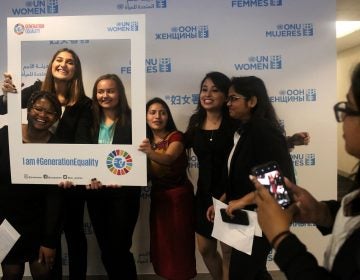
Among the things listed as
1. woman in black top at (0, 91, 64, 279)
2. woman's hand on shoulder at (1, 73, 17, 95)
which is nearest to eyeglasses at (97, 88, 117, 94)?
woman in black top at (0, 91, 64, 279)

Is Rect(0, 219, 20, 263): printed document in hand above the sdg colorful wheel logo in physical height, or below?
below

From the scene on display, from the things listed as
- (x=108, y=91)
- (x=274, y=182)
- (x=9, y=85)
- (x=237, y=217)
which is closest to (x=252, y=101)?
(x=237, y=217)

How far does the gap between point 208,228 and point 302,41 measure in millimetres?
1635

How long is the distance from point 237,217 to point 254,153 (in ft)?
1.19

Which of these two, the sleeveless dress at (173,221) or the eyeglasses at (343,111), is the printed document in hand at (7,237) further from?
the eyeglasses at (343,111)

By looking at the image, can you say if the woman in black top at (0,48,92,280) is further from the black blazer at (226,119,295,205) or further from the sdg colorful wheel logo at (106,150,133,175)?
the black blazer at (226,119,295,205)

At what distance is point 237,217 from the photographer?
1889 mm

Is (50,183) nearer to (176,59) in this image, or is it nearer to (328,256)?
(176,59)

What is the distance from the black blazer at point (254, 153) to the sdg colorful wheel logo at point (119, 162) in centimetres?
58

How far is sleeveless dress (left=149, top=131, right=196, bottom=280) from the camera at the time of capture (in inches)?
96.2

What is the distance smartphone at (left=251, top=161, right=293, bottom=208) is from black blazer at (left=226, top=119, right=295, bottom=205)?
0.63 metres

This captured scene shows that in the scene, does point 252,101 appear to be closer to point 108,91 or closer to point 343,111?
point 108,91

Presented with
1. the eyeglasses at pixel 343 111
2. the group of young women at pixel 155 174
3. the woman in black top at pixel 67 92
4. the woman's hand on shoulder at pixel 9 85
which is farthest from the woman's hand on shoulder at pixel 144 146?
the eyeglasses at pixel 343 111

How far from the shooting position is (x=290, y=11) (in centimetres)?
274
